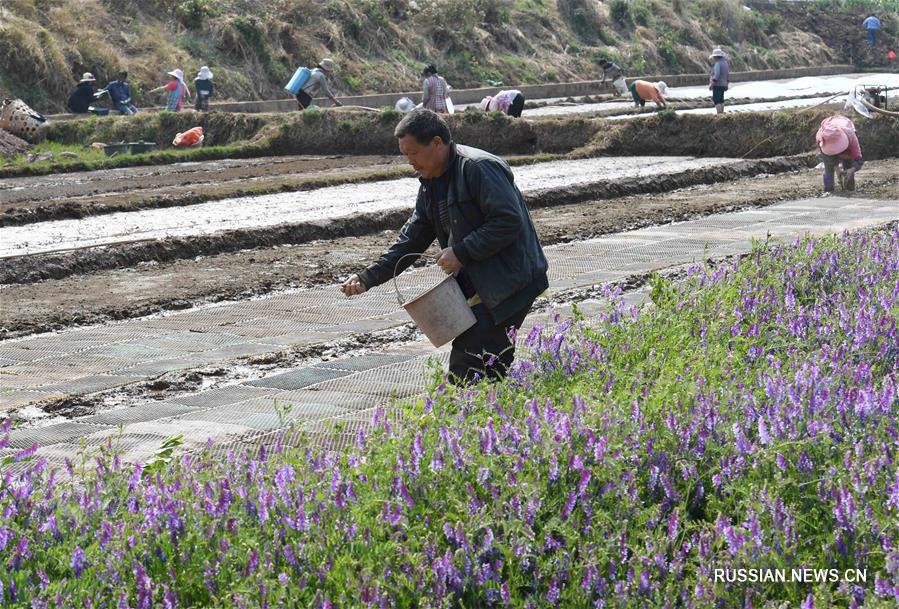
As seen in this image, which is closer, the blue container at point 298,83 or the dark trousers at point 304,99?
the blue container at point 298,83

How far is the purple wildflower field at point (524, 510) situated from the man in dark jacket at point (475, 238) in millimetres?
736

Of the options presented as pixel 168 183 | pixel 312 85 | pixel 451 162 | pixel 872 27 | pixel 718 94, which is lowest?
pixel 872 27

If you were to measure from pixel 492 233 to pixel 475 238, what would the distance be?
77 millimetres

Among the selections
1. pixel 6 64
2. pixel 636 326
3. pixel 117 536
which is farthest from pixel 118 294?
pixel 6 64

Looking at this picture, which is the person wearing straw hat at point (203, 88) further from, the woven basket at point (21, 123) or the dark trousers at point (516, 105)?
the dark trousers at point (516, 105)

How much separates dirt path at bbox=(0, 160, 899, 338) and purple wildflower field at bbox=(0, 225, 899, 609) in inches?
188

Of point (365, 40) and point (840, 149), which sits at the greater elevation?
point (840, 149)

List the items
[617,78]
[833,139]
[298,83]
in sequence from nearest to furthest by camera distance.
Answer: [833,139], [298,83], [617,78]

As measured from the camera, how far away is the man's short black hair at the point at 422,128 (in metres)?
5.62

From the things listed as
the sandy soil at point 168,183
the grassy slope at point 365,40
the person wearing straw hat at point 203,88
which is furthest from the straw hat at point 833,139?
the grassy slope at point 365,40

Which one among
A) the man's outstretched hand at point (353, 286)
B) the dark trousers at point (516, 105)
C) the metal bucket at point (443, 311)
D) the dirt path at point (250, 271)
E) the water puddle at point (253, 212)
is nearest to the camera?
the metal bucket at point (443, 311)

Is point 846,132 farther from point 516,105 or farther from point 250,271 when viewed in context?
point 516,105

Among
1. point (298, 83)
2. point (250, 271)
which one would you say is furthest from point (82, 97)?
point (250, 271)

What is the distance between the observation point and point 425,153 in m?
5.66
